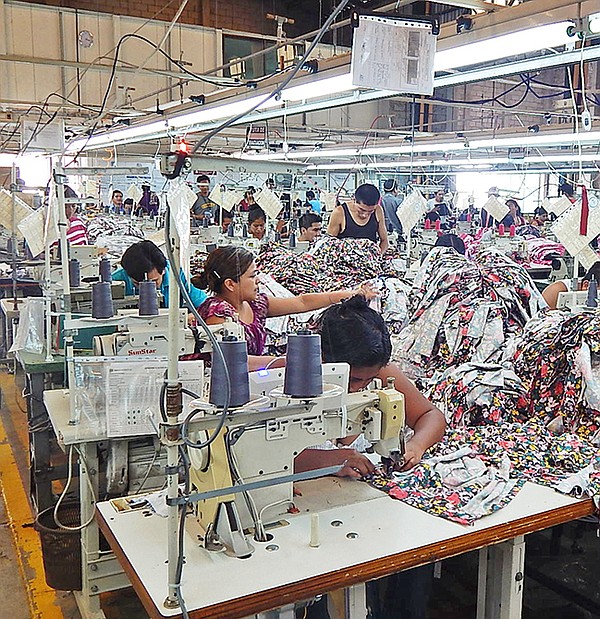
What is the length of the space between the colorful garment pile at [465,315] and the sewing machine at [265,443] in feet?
4.41

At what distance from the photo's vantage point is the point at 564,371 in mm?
2393

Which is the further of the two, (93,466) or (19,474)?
(19,474)

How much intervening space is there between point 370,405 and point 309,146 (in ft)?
24.3

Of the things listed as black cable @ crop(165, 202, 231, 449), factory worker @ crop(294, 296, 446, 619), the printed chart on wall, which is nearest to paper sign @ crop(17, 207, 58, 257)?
factory worker @ crop(294, 296, 446, 619)

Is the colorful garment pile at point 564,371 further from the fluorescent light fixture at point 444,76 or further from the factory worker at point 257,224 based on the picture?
the factory worker at point 257,224

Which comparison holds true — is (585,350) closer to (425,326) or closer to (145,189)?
(425,326)

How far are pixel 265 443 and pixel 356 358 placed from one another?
49 centimetres

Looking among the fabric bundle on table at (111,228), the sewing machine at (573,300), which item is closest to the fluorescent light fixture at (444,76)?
the sewing machine at (573,300)

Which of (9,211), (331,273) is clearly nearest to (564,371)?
(331,273)

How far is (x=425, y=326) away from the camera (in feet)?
10.8

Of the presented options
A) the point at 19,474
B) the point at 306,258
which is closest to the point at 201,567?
the point at 19,474

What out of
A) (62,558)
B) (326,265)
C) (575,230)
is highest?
(575,230)

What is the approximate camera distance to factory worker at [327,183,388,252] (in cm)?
560

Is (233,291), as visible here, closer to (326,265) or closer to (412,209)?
(326,265)
